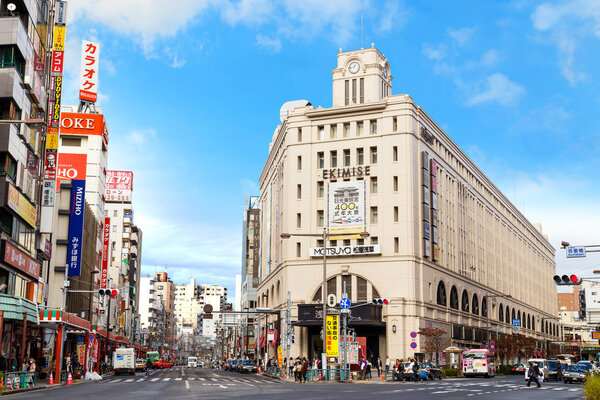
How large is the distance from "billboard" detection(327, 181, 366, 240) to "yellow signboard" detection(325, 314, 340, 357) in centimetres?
2567

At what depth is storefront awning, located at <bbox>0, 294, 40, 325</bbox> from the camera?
40666 mm

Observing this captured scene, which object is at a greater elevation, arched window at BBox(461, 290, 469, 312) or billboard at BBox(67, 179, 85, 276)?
billboard at BBox(67, 179, 85, 276)

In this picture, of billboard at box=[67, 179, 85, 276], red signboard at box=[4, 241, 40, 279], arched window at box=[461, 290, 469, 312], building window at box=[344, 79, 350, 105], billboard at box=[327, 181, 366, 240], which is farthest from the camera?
arched window at box=[461, 290, 469, 312]

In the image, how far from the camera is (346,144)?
268 ft

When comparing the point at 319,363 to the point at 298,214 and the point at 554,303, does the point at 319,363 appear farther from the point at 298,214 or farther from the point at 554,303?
the point at 554,303

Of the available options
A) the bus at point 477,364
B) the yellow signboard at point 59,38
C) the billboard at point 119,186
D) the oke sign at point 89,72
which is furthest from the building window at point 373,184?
the billboard at point 119,186

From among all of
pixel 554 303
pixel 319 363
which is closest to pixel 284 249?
pixel 319 363

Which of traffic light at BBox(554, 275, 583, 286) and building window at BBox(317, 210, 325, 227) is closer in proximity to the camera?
traffic light at BBox(554, 275, 583, 286)

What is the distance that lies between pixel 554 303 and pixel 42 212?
474 feet

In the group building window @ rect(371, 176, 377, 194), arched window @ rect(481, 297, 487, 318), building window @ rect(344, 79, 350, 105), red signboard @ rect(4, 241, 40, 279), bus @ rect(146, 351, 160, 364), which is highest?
building window @ rect(344, 79, 350, 105)

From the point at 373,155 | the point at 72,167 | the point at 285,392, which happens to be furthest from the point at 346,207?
the point at 285,392

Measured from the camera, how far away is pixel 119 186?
153875 millimetres

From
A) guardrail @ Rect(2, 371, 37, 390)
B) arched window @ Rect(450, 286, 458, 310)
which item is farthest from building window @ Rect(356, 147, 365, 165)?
guardrail @ Rect(2, 371, 37, 390)

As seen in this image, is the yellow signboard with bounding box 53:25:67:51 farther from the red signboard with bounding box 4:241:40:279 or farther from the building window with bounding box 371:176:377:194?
the building window with bounding box 371:176:377:194
